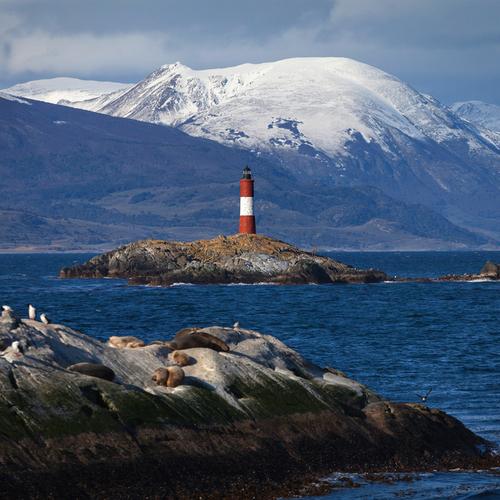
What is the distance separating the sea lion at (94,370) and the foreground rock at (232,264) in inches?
4173

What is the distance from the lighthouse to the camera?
13925 cm

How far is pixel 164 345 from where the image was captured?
34.8m

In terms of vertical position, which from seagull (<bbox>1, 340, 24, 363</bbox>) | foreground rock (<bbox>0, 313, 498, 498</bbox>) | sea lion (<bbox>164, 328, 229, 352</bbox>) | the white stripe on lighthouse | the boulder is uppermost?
the white stripe on lighthouse

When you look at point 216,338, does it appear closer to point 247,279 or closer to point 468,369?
point 468,369

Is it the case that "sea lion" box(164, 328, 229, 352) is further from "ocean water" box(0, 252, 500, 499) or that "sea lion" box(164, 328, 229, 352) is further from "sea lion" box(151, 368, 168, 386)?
"ocean water" box(0, 252, 500, 499)

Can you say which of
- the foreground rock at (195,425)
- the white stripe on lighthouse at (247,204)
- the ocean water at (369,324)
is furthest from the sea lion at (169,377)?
the white stripe on lighthouse at (247,204)

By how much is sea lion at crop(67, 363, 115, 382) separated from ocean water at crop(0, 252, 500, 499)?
5.43 m

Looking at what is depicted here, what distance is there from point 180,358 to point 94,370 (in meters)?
2.93

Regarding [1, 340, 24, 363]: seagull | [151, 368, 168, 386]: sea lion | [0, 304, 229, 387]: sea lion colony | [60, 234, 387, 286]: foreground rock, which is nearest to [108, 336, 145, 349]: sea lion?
[0, 304, 229, 387]: sea lion colony

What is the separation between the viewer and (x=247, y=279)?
139m

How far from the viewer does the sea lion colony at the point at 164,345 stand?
30.6m

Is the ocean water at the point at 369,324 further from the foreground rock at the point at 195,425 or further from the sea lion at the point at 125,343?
the sea lion at the point at 125,343

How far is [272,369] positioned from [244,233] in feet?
371

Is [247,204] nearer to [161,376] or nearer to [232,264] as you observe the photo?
[232,264]
